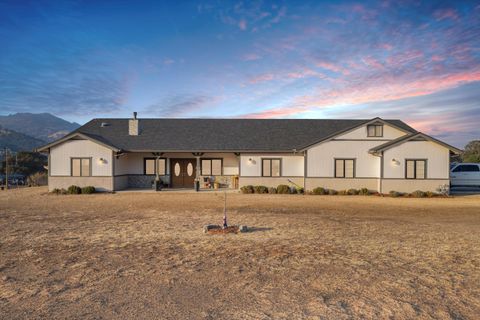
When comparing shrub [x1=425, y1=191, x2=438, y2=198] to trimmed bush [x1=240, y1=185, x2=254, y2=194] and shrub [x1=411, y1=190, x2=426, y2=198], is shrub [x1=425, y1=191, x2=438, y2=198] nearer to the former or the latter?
shrub [x1=411, y1=190, x2=426, y2=198]

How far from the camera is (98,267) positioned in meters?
6.60

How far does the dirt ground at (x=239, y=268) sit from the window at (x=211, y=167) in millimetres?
12404

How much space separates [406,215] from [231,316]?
11.4 meters

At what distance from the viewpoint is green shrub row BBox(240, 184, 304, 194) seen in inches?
859

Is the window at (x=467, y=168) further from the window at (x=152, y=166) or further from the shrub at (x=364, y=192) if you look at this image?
the window at (x=152, y=166)

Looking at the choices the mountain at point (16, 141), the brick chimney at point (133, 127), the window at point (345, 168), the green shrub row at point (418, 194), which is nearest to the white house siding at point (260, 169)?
the window at point (345, 168)

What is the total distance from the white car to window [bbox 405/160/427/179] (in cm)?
413

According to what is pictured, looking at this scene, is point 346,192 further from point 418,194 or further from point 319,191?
point 418,194

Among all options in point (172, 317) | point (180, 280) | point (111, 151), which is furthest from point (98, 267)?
point (111, 151)

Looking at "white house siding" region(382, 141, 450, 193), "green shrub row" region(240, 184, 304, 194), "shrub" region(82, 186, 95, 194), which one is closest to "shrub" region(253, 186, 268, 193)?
"green shrub row" region(240, 184, 304, 194)

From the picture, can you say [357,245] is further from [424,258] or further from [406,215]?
[406,215]

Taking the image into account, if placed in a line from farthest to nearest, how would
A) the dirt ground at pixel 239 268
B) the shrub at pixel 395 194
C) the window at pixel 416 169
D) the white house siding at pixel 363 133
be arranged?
1. the white house siding at pixel 363 133
2. the window at pixel 416 169
3. the shrub at pixel 395 194
4. the dirt ground at pixel 239 268

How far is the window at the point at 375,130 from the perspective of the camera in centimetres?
2205

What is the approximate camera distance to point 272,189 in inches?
872
